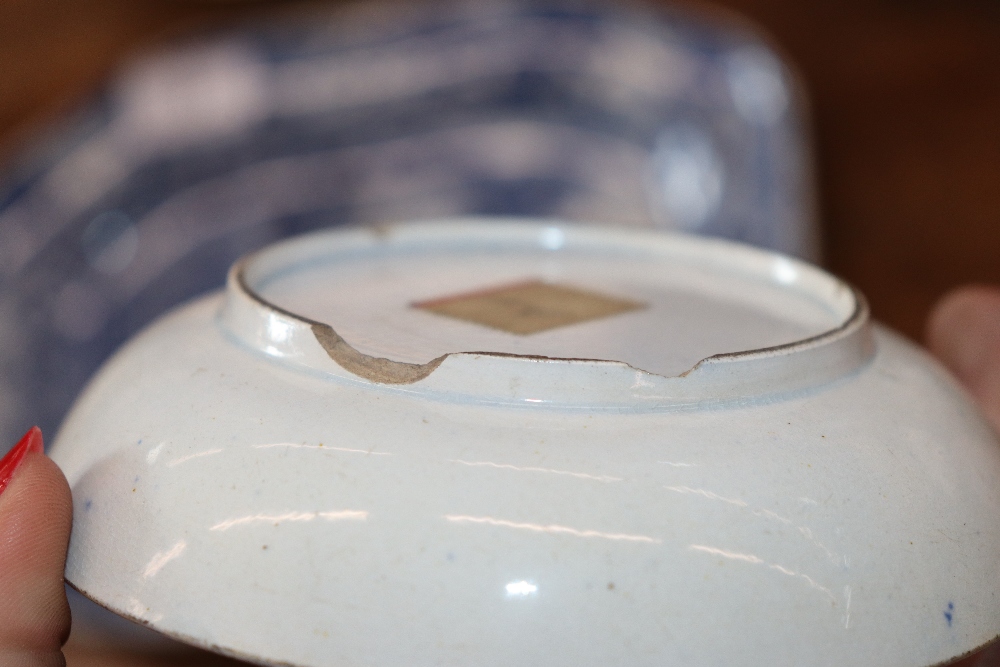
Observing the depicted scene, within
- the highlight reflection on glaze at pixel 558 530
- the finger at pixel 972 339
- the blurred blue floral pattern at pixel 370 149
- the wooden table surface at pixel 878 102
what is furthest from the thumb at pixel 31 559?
the wooden table surface at pixel 878 102

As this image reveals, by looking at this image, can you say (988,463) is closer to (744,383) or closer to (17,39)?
(744,383)

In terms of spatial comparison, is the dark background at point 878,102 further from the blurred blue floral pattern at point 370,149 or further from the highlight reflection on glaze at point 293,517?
the highlight reflection on glaze at point 293,517

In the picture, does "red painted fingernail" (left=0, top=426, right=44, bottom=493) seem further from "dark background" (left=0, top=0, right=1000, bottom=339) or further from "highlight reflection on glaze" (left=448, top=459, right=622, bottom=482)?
"dark background" (left=0, top=0, right=1000, bottom=339)

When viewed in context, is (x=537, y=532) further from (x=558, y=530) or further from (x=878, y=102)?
(x=878, y=102)

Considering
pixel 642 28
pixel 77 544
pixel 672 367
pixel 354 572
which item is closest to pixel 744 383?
pixel 672 367

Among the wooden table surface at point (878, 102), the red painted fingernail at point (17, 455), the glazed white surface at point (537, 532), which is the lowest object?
the wooden table surface at point (878, 102)

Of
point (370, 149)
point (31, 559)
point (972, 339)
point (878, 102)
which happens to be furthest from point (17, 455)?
point (878, 102)
